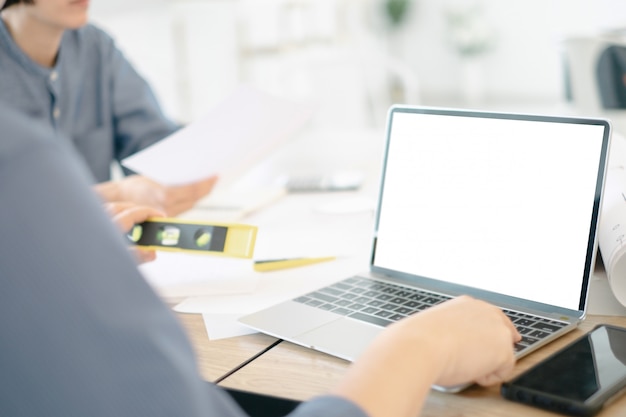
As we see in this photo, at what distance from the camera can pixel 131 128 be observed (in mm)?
1749

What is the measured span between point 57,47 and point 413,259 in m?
1.03

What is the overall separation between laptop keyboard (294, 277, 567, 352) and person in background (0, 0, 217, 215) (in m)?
0.54

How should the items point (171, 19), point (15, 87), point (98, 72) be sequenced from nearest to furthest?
point (15, 87) < point (98, 72) < point (171, 19)

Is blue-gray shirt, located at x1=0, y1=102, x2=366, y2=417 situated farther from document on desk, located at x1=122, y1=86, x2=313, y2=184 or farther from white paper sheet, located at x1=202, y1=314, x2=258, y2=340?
document on desk, located at x1=122, y1=86, x2=313, y2=184

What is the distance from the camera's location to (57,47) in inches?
63.4

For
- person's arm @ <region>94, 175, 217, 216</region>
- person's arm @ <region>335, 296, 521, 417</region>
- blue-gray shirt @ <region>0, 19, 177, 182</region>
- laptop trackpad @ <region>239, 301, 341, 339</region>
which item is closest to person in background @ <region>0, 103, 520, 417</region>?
person's arm @ <region>335, 296, 521, 417</region>

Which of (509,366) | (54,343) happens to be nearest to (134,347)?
(54,343)

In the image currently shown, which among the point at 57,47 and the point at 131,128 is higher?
the point at 57,47

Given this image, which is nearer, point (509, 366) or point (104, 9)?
point (509, 366)

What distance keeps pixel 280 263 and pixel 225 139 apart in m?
0.33

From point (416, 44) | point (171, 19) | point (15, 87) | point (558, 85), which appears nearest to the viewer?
point (15, 87)

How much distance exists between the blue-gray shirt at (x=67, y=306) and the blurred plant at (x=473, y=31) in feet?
18.4

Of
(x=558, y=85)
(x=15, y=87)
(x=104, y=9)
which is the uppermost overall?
(x=104, y=9)

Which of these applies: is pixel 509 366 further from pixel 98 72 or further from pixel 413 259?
pixel 98 72
